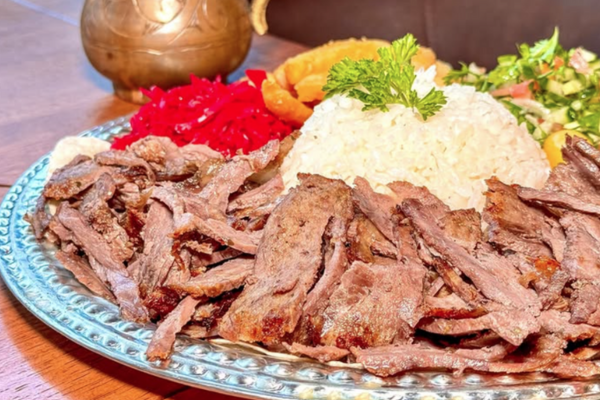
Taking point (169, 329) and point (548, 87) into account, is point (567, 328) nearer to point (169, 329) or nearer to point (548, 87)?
point (169, 329)

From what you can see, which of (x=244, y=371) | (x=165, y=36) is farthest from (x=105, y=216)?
(x=165, y=36)

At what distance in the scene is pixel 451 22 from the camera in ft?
15.5

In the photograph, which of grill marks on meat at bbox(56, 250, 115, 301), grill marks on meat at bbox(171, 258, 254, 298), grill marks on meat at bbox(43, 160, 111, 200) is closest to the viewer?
grill marks on meat at bbox(171, 258, 254, 298)

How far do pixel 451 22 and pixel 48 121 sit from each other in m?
2.69

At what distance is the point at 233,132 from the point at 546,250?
1415 millimetres

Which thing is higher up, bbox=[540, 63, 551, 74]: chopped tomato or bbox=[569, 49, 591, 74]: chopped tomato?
bbox=[569, 49, 591, 74]: chopped tomato

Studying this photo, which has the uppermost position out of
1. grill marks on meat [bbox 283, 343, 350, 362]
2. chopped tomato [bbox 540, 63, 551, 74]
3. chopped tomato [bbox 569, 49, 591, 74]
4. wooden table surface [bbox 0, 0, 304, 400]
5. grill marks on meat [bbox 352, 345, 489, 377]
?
grill marks on meat [bbox 352, 345, 489, 377]

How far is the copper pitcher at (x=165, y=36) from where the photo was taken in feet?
10.6

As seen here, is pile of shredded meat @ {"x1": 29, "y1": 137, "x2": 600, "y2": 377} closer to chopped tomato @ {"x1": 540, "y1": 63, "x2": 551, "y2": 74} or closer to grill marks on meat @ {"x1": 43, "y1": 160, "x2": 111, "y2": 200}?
grill marks on meat @ {"x1": 43, "y1": 160, "x2": 111, "y2": 200}

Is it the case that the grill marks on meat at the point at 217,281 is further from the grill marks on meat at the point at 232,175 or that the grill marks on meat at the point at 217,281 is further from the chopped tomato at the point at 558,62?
the chopped tomato at the point at 558,62

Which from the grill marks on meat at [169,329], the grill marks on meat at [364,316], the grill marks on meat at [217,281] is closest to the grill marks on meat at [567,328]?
the grill marks on meat at [364,316]

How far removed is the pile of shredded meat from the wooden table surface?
0.55ft

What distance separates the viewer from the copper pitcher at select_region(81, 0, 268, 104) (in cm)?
323

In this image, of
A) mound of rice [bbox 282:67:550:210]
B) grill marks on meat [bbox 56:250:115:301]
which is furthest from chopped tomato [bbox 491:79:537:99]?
A: grill marks on meat [bbox 56:250:115:301]
